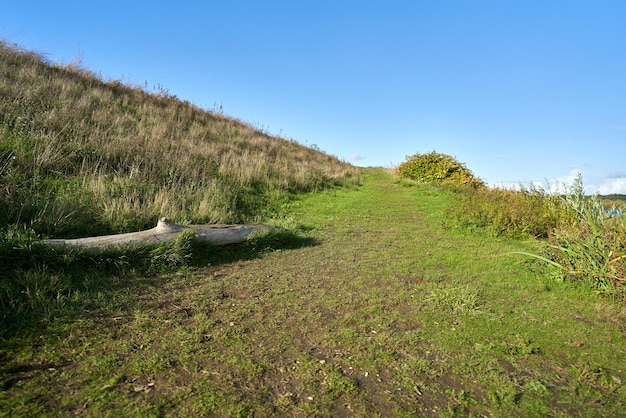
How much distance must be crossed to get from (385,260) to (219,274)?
2.58 m

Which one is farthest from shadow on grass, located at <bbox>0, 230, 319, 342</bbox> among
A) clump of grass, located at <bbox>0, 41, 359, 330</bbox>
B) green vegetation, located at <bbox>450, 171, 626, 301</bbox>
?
green vegetation, located at <bbox>450, 171, 626, 301</bbox>

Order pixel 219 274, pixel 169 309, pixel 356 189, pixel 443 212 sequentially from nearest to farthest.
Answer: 1. pixel 169 309
2. pixel 219 274
3. pixel 443 212
4. pixel 356 189

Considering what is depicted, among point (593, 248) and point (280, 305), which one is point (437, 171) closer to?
point (593, 248)

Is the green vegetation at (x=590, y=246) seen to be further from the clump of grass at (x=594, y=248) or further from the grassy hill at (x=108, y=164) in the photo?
the grassy hill at (x=108, y=164)

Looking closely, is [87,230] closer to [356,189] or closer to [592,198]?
[592,198]

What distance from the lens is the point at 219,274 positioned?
500 cm

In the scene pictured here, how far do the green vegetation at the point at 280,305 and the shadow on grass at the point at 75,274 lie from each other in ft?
0.07

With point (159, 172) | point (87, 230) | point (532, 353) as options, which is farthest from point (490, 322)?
point (159, 172)

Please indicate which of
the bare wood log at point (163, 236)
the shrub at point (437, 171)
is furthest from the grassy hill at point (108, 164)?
the shrub at point (437, 171)

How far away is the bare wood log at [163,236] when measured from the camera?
4605mm

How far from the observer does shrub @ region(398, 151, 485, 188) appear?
1855 cm

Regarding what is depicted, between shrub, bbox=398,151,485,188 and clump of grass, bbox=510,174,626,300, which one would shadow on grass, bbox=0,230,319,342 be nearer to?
clump of grass, bbox=510,174,626,300

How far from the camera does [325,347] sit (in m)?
3.17

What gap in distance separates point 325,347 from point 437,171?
59.5 ft
